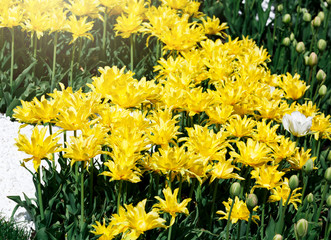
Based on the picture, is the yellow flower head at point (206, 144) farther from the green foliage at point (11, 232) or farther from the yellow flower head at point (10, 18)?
the yellow flower head at point (10, 18)

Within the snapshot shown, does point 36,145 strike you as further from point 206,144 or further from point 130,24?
point 130,24

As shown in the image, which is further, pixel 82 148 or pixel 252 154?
pixel 252 154

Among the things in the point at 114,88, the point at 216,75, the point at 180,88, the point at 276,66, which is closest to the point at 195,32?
the point at 216,75

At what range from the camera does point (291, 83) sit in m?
2.55

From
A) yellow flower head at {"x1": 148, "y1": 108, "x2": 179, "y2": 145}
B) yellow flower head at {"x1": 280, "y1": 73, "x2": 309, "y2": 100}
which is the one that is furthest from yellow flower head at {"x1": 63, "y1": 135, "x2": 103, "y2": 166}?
yellow flower head at {"x1": 280, "y1": 73, "x2": 309, "y2": 100}

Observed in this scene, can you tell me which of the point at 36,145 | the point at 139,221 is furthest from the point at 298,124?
the point at 36,145

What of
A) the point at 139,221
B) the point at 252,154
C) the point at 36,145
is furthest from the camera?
the point at 252,154

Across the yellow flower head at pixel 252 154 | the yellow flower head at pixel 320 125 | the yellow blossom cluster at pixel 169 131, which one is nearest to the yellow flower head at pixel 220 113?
the yellow blossom cluster at pixel 169 131

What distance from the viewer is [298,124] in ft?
6.51

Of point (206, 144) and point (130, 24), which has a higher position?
point (130, 24)

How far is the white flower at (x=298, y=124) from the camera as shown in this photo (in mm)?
1974

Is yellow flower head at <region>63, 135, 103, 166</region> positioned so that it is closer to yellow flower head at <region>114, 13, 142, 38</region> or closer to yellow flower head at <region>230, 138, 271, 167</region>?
yellow flower head at <region>230, 138, 271, 167</region>

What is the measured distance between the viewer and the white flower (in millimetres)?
1974

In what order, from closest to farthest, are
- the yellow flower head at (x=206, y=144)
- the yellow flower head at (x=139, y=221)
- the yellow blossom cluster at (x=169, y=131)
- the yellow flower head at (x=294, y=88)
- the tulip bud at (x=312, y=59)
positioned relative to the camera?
the yellow flower head at (x=139, y=221) → the yellow blossom cluster at (x=169, y=131) → the yellow flower head at (x=206, y=144) → the yellow flower head at (x=294, y=88) → the tulip bud at (x=312, y=59)
